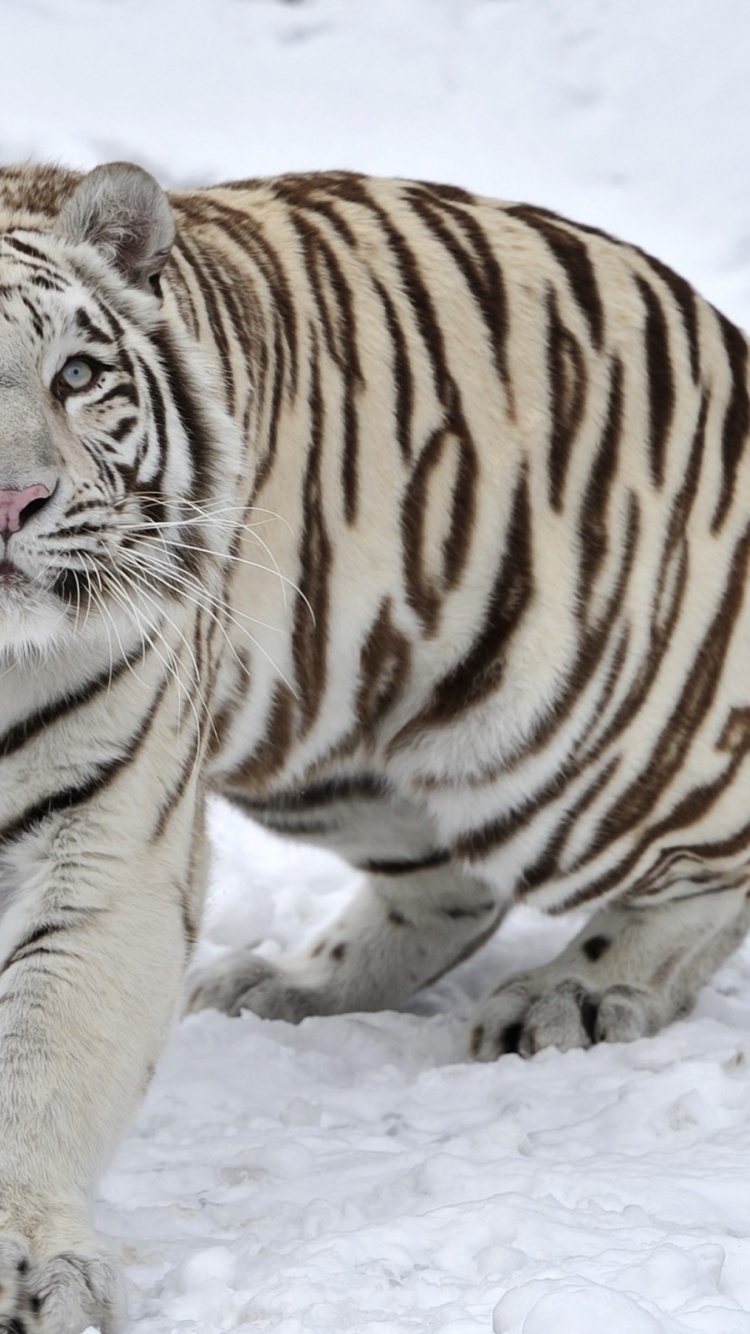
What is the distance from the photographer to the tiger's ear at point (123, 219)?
7.27 ft

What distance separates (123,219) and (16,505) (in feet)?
1.47

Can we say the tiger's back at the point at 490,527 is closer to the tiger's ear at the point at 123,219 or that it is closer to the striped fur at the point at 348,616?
the striped fur at the point at 348,616

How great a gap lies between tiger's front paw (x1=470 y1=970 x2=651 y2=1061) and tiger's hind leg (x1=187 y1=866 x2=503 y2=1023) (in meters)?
0.26

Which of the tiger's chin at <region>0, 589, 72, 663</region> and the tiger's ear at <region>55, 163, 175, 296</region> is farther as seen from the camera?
the tiger's ear at <region>55, 163, 175, 296</region>

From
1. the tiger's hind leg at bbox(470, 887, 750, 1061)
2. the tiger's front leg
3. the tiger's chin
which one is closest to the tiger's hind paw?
the tiger's hind leg at bbox(470, 887, 750, 1061)

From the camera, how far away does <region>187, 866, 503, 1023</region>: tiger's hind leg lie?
3297mm

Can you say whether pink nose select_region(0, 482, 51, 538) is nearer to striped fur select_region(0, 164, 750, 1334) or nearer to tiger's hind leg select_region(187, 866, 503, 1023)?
striped fur select_region(0, 164, 750, 1334)

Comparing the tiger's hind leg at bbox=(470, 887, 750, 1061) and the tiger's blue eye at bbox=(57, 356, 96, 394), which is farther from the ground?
the tiger's blue eye at bbox=(57, 356, 96, 394)

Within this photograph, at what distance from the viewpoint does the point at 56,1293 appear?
185 cm

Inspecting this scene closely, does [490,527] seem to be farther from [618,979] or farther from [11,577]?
[11,577]

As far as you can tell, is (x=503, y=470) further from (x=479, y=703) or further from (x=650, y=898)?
(x=650, y=898)

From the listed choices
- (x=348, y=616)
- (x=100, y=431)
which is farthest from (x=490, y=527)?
(x=100, y=431)

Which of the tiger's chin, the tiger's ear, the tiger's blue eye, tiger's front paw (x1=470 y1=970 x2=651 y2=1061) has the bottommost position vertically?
tiger's front paw (x1=470 y1=970 x2=651 y2=1061)

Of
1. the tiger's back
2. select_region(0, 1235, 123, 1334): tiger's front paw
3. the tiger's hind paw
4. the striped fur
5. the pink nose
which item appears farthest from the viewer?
the tiger's hind paw
